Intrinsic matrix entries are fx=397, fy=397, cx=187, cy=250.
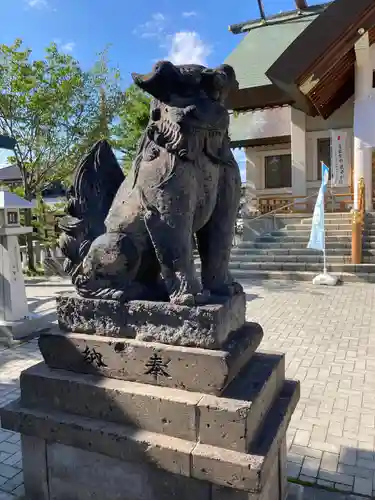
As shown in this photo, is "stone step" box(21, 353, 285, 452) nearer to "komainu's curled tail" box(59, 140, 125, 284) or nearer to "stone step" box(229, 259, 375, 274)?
"komainu's curled tail" box(59, 140, 125, 284)

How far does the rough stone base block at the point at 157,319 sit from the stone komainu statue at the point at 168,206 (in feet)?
0.20

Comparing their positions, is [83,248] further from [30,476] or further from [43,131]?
[43,131]

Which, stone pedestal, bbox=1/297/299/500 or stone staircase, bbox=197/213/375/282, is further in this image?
stone staircase, bbox=197/213/375/282

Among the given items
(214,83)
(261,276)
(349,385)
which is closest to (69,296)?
(214,83)

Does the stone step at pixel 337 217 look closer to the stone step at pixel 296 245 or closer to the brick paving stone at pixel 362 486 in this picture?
the stone step at pixel 296 245

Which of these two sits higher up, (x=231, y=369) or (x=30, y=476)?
(x=231, y=369)

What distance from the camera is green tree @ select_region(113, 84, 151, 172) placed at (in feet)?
42.9

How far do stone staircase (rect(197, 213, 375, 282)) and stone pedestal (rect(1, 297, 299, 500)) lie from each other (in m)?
7.99

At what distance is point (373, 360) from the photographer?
173 inches

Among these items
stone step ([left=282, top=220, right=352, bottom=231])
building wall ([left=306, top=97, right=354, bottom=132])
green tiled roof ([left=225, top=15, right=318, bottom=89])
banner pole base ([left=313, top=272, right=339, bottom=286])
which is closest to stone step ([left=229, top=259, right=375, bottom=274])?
banner pole base ([left=313, top=272, right=339, bottom=286])

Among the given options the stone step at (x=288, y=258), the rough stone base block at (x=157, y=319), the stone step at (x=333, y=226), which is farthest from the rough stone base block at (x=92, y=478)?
the stone step at (x=333, y=226)

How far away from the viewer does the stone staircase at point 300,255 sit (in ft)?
31.8

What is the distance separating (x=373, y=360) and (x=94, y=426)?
3567 millimetres

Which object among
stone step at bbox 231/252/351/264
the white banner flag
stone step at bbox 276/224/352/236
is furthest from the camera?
the white banner flag
